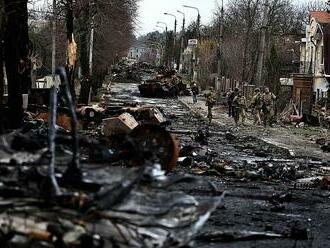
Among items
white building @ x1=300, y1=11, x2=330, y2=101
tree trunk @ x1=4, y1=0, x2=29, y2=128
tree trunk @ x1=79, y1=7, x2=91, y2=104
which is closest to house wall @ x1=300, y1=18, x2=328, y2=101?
white building @ x1=300, y1=11, x2=330, y2=101

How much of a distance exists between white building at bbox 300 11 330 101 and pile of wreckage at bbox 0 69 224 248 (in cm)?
4414

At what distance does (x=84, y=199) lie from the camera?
15.0 ft

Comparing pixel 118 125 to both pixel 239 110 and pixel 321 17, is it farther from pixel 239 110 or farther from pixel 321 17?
pixel 321 17

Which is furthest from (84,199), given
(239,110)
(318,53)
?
(318,53)

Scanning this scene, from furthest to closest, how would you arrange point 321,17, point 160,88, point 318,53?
1. point 321,17
2. point 318,53
3. point 160,88

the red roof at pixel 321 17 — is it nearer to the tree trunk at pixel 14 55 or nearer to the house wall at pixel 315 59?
the house wall at pixel 315 59

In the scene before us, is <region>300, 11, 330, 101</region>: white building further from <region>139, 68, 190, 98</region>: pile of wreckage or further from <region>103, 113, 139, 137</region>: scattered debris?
<region>103, 113, 139, 137</region>: scattered debris

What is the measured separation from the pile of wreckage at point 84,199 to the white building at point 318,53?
145 ft

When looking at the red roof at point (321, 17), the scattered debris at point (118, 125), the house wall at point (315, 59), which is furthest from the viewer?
the red roof at point (321, 17)

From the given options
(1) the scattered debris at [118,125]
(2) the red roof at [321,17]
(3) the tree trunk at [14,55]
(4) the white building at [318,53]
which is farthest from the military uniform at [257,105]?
(2) the red roof at [321,17]

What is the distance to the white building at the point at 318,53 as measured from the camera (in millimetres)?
50750

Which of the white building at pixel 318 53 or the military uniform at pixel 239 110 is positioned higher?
the white building at pixel 318 53

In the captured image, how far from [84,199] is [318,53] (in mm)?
52792

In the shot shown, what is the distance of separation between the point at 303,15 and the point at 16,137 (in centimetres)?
9773
